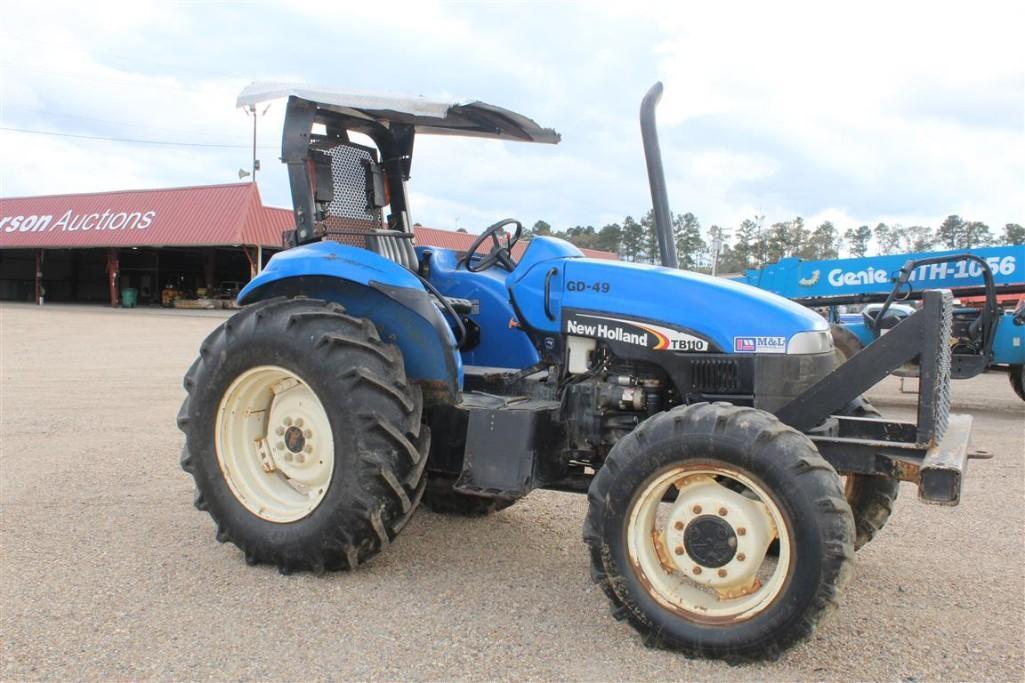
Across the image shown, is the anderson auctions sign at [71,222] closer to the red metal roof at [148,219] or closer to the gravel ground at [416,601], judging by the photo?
the red metal roof at [148,219]

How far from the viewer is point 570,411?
12.8ft

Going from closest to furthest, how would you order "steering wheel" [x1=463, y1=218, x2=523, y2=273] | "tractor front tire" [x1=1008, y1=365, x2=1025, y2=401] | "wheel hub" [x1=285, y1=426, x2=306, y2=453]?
"wheel hub" [x1=285, y1=426, x2=306, y2=453] → "steering wheel" [x1=463, y1=218, x2=523, y2=273] → "tractor front tire" [x1=1008, y1=365, x2=1025, y2=401]

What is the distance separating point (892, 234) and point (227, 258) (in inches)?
1899

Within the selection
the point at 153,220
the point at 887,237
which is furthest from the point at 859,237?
the point at 153,220

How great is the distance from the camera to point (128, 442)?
6953 millimetres

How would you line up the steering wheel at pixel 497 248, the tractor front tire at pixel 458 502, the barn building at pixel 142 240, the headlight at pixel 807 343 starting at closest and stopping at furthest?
the headlight at pixel 807 343 → the steering wheel at pixel 497 248 → the tractor front tire at pixel 458 502 → the barn building at pixel 142 240

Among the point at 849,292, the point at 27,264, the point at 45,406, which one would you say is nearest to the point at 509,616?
the point at 45,406

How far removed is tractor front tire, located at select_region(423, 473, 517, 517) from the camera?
16.0 ft

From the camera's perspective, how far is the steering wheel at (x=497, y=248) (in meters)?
4.60

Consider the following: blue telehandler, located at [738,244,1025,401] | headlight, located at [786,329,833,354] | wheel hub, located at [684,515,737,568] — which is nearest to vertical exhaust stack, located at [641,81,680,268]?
headlight, located at [786,329,833,354]

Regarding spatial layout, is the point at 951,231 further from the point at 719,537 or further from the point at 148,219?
the point at 719,537

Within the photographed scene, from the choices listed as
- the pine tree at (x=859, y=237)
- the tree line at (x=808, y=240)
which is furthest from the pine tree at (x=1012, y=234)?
the pine tree at (x=859, y=237)

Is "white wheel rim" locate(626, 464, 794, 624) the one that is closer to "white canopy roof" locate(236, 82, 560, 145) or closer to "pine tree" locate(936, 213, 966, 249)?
"white canopy roof" locate(236, 82, 560, 145)

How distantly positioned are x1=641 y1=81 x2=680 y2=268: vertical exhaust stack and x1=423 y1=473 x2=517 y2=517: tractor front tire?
1.91 m
